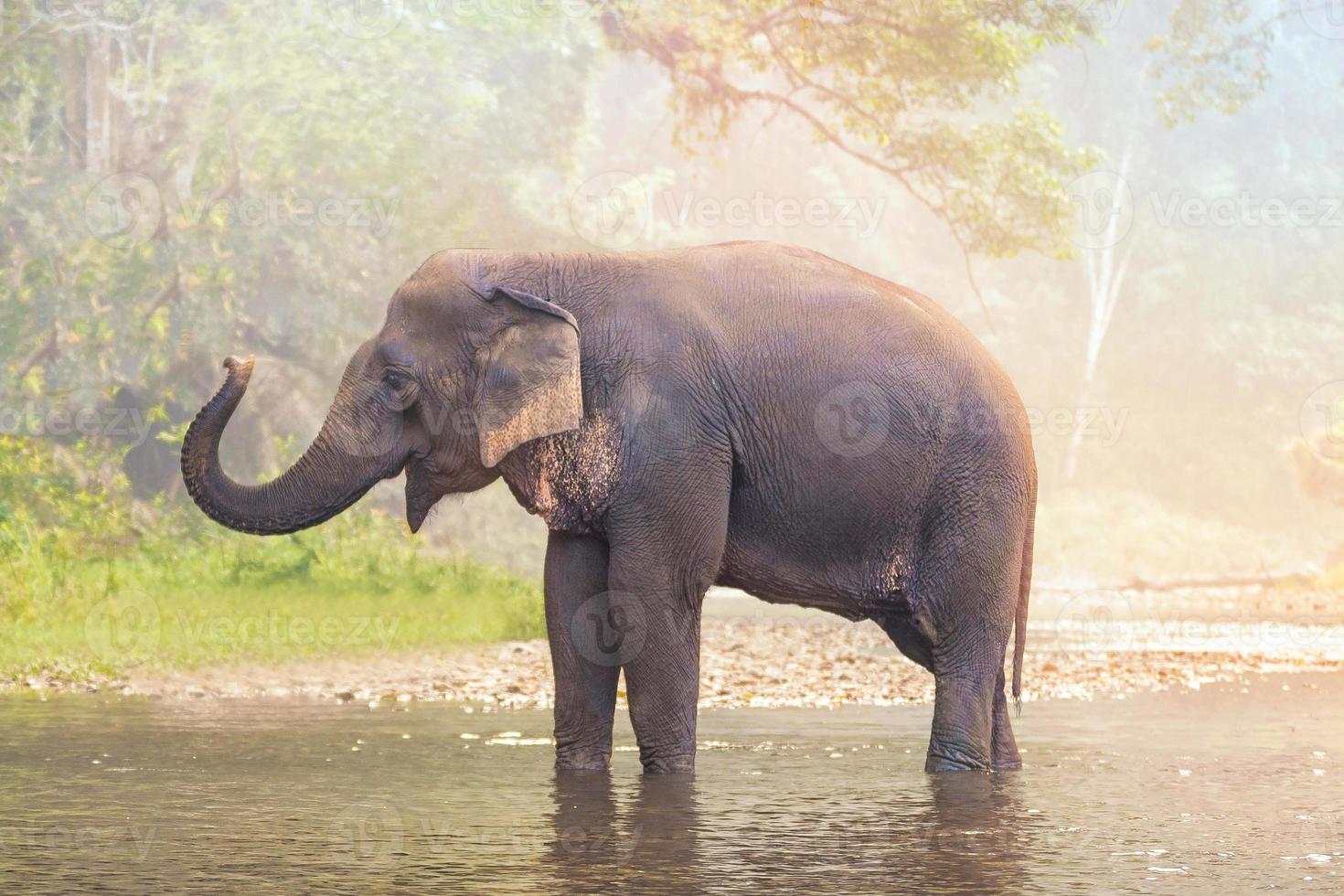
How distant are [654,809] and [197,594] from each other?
33.0ft

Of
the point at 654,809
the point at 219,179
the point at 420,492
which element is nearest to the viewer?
the point at 654,809

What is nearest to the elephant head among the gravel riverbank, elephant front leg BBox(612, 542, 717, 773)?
elephant front leg BBox(612, 542, 717, 773)

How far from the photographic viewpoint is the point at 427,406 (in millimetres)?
8086

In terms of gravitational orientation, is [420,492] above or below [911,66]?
below

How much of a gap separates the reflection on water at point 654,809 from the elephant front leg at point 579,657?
22 centimetres

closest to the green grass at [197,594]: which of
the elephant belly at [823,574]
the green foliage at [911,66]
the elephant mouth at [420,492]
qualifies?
the elephant mouth at [420,492]

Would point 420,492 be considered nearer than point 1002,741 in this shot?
Yes

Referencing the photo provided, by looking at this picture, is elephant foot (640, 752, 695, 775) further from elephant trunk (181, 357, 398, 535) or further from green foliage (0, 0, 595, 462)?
green foliage (0, 0, 595, 462)

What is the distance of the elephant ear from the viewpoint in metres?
7.68

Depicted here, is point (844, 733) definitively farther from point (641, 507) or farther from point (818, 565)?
point (641, 507)

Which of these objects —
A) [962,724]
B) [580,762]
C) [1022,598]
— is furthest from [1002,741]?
[580,762]

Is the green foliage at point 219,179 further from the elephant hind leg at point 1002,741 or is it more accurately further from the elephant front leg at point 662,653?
the elephant hind leg at point 1002,741

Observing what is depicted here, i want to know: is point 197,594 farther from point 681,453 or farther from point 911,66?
point 911,66

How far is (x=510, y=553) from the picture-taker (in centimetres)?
3019
